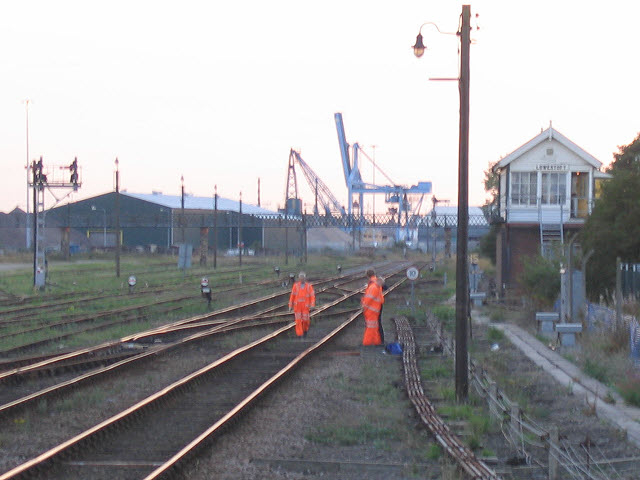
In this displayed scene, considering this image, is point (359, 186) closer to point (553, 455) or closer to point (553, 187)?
point (553, 187)

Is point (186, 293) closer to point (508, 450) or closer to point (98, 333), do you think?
point (98, 333)

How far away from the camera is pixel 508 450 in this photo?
971cm

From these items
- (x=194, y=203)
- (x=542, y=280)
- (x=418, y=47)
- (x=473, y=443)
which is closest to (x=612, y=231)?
(x=542, y=280)

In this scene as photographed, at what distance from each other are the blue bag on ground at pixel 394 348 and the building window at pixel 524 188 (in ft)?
58.5

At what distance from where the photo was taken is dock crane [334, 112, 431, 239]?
100m

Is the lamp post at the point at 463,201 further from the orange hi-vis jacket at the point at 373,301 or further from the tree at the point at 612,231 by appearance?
the tree at the point at 612,231

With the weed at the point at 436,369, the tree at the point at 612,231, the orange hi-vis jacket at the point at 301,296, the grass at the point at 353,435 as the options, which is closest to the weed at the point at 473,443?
the grass at the point at 353,435

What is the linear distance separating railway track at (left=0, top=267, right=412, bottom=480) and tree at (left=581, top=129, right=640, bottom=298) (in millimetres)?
9648

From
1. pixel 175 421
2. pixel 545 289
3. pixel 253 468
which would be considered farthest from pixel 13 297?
pixel 253 468

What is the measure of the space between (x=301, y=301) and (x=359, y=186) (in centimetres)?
8350

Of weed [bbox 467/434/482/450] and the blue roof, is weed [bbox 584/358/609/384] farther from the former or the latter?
the blue roof

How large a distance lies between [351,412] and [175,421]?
2.31 m

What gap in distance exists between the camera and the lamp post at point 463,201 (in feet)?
42.1

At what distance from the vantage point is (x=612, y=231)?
2280cm
